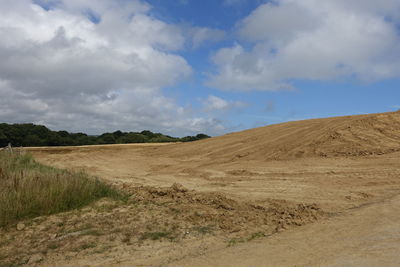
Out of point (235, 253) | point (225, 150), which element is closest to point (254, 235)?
point (235, 253)

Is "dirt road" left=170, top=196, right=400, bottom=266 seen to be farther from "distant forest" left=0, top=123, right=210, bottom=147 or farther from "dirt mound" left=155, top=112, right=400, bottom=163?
"distant forest" left=0, top=123, right=210, bottom=147

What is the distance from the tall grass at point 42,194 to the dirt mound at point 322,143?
25.2 feet

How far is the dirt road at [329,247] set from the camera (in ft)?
13.1

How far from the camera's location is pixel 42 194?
278 inches

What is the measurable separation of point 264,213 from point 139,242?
242 cm

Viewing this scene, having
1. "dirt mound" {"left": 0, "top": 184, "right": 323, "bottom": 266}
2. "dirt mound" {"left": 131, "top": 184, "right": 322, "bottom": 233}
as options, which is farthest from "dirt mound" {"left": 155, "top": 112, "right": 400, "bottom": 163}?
"dirt mound" {"left": 0, "top": 184, "right": 323, "bottom": 266}

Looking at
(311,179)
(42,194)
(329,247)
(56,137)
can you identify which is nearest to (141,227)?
(42,194)

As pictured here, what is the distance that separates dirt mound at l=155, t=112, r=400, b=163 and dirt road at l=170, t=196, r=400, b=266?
7037 mm

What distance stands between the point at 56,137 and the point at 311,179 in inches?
1473

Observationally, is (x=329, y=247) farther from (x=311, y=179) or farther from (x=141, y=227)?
(x=311, y=179)

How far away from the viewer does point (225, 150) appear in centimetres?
1675

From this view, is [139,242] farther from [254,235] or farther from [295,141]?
[295,141]

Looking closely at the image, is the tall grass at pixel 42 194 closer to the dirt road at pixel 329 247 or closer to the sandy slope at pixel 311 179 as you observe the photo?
the sandy slope at pixel 311 179

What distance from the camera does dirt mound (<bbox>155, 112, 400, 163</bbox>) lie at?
1214 cm
